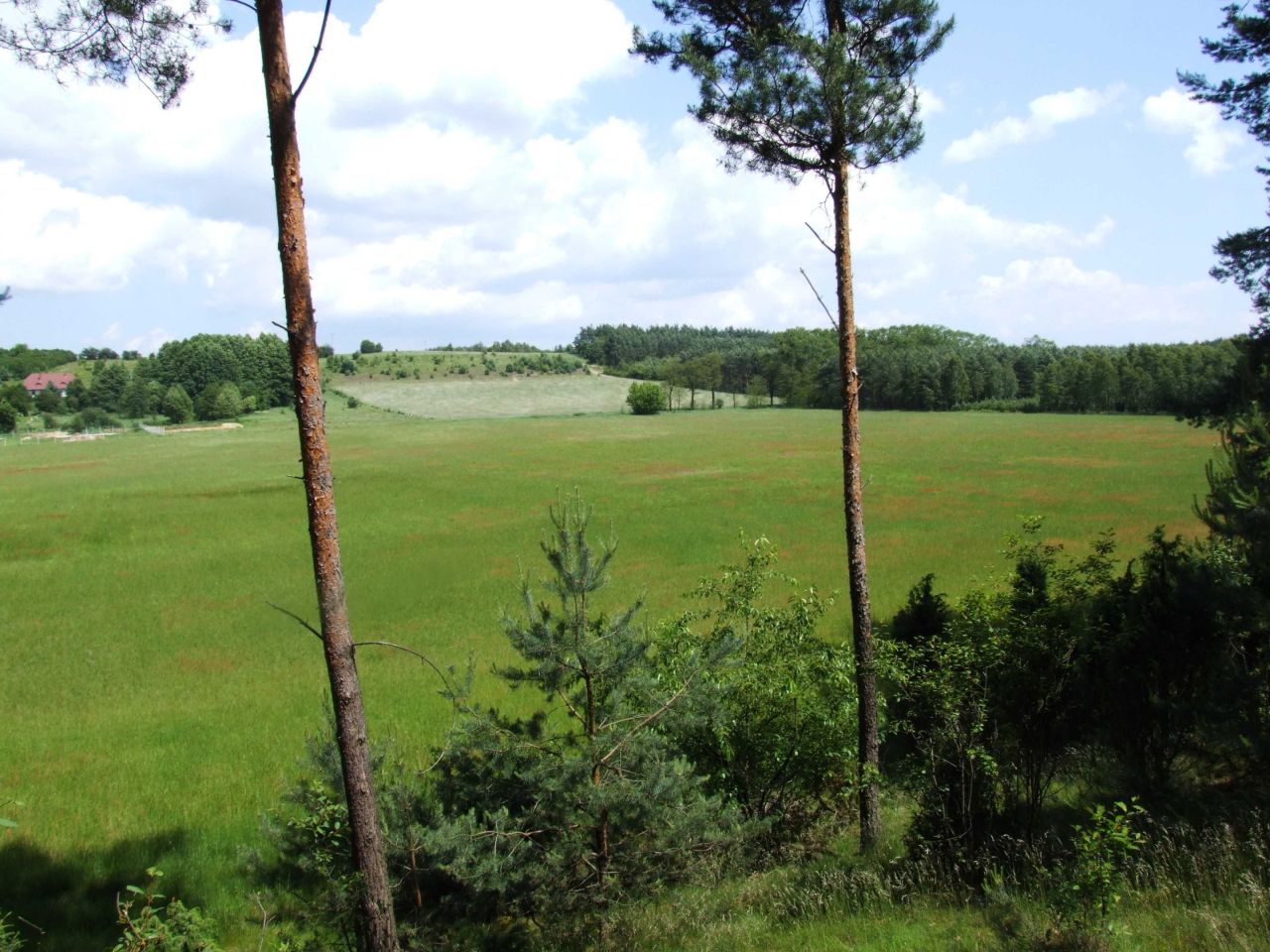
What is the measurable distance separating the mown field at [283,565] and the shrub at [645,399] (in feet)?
203

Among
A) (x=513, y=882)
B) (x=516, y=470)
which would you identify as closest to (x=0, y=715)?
(x=513, y=882)

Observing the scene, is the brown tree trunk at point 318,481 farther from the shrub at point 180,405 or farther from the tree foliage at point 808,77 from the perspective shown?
the shrub at point 180,405

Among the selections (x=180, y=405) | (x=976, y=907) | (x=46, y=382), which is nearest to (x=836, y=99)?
(x=976, y=907)

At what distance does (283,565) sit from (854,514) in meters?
29.1

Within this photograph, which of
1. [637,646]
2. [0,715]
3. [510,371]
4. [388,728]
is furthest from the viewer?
[510,371]

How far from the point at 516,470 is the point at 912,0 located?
54.6 meters

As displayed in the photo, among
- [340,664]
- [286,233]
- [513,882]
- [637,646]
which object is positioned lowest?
[513,882]

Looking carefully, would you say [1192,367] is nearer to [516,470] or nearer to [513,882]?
[516,470]

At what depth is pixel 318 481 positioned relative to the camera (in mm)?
6180

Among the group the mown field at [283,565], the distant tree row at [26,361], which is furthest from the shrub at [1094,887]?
the distant tree row at [26,361]

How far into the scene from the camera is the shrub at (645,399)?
463ft

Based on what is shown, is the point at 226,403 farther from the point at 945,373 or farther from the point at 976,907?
the point at 976,907

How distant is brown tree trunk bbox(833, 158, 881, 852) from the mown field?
1541mm

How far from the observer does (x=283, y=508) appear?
46344 millimetres
